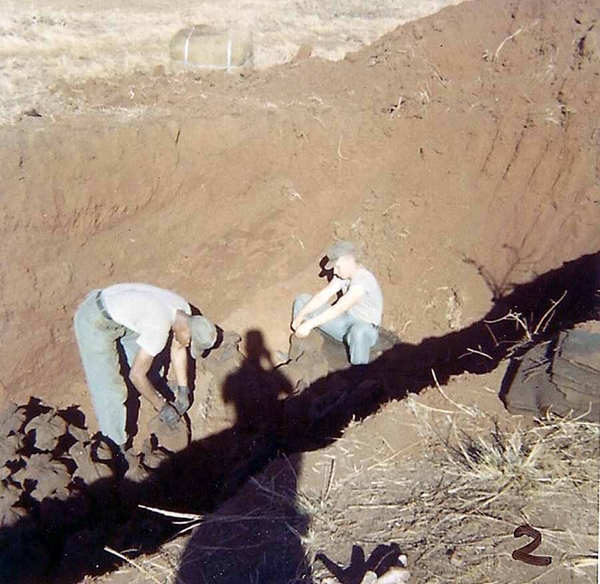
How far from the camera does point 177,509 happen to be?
14.5ft

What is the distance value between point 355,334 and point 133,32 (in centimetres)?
760

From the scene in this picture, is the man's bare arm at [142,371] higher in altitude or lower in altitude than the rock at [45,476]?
higher

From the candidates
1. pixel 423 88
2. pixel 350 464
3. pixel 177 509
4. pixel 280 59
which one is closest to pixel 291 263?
pixel 423 88

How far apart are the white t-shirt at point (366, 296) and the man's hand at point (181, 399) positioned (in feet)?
5.19

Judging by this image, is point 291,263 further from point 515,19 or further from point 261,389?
point 515,19

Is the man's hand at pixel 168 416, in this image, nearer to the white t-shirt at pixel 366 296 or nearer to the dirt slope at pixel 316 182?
the dirt slope at pixel 316 182

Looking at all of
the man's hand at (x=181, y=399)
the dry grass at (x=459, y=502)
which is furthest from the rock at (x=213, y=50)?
the dry grass at (x=459, y=502)

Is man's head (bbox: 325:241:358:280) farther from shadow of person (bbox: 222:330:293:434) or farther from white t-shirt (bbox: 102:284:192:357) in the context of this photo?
→ white t-shirt (bbox: 102:284:192:357)

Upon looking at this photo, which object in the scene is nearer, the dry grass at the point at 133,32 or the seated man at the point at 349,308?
the seated man at the point at 349,308

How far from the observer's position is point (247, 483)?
3.52 m

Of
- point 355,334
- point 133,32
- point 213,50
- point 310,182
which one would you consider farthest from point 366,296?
point 133,32

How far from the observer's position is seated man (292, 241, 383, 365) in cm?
497

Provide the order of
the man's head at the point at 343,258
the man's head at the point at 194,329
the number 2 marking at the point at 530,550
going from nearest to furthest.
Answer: the number 2 marking at the point at 530,550 < the man's head at the point at 194,329 < the man's head at the point at 343,258

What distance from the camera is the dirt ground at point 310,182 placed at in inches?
198
